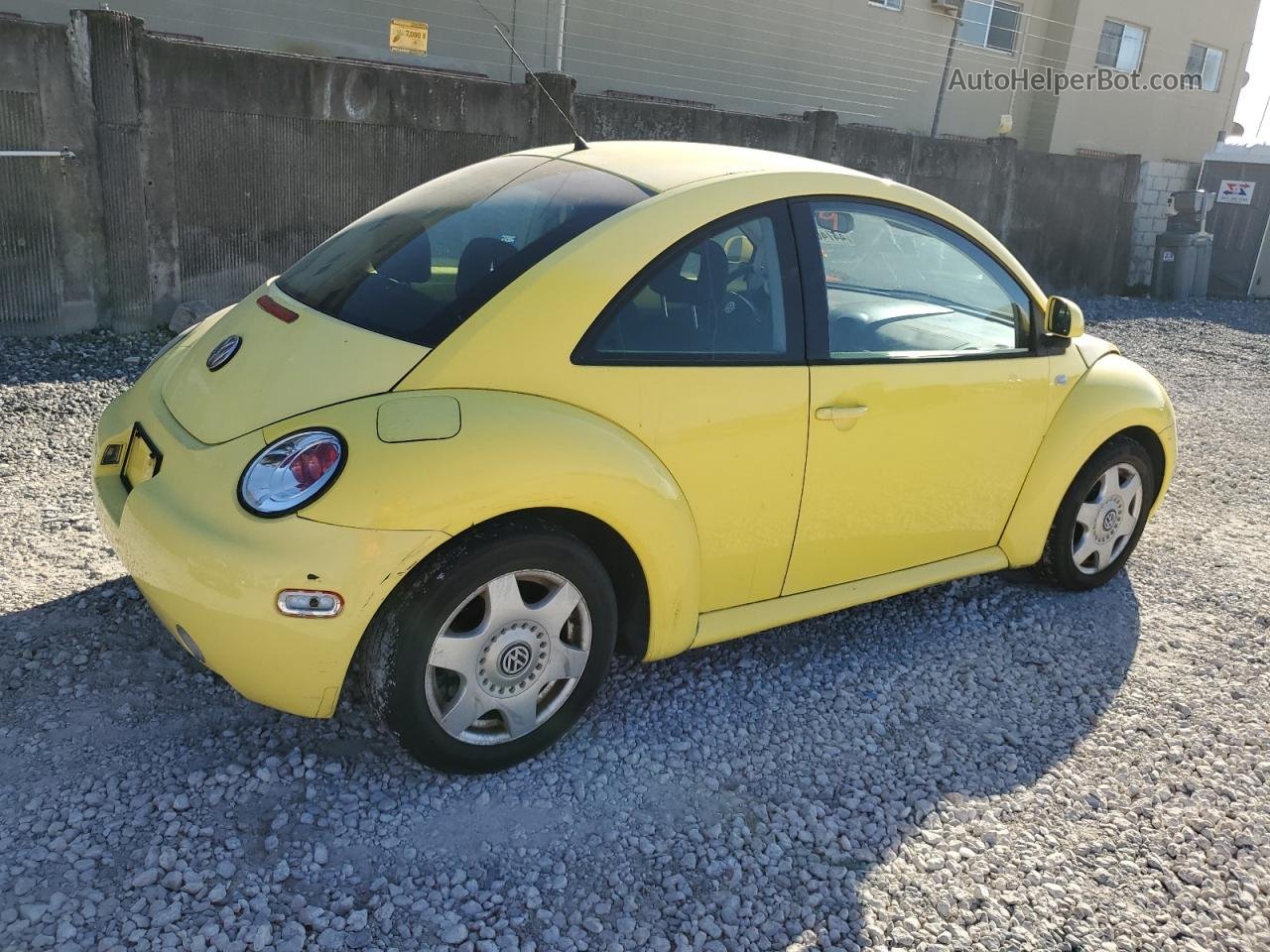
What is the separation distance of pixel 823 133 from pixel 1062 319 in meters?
8.17

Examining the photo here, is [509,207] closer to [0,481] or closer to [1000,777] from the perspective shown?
[1000,777]

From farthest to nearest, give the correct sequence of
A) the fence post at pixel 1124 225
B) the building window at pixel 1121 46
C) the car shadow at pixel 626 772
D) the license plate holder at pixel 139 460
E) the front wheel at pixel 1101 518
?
the building window at pixel 1121 46
the fence post at pixel 1124 225
the front wheel at pixel 1101 518
the license plate holder at pixel 139 460
the car shadow at pixel 626 772

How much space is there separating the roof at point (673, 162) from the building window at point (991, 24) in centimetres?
1803

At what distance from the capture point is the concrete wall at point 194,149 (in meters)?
6.83

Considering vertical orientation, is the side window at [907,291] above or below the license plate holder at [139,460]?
above

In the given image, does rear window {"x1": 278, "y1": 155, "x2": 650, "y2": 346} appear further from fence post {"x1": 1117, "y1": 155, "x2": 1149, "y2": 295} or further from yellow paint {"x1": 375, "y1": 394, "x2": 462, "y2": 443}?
fence post {"x1": 1117, "y1": 155, "x2": 1149, "y2": 295}

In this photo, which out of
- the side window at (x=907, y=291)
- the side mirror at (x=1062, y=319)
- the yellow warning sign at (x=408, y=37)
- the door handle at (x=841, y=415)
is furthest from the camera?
the yellow warning sign at (x=408, y=37)

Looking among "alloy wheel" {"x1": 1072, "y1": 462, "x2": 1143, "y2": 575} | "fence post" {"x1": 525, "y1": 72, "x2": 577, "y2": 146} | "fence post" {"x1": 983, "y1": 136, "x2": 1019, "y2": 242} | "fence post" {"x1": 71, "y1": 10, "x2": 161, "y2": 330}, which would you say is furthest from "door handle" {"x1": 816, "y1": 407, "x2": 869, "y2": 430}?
"fence post" {"x1": 983, "y1": 136, "x2": 1019, "y2": 242}

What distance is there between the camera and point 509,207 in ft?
10.9

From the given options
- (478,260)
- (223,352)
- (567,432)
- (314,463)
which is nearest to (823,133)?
(478,260)

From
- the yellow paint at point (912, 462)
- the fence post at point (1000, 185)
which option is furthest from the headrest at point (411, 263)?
the fence post at point (1000, 185)

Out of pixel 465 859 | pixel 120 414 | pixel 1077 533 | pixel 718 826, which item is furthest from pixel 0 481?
pixel 1077 533

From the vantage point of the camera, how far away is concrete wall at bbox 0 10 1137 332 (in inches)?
269

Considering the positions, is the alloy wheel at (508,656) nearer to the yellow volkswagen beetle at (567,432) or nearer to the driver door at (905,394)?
the yellow volkswagen beetle at (567,432)
